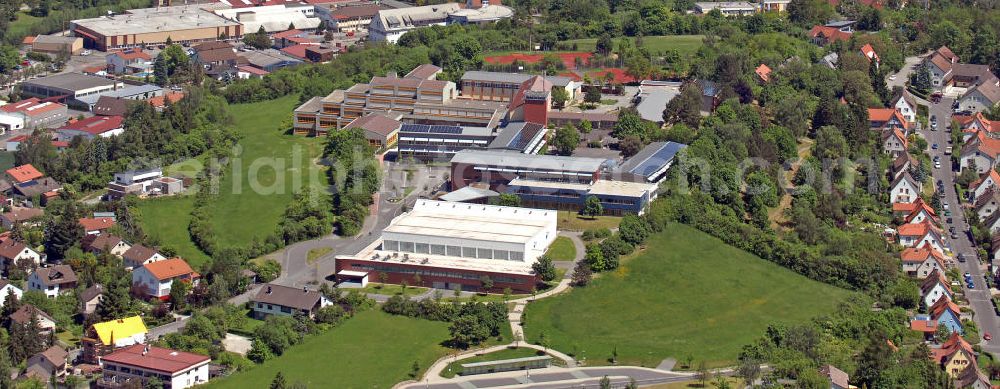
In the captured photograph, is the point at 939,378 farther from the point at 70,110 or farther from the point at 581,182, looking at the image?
the point at 70,110

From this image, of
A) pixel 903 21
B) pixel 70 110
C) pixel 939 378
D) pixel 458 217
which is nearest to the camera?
pixel 939 378

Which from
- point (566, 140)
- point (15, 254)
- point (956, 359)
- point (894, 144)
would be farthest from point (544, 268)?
point (894, 144)

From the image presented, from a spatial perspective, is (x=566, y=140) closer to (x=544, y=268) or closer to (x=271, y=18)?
(x=544, y=268)

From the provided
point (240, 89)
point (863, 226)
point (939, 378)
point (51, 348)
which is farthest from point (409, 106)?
point (939, 378)

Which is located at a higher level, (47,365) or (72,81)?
(72,81)

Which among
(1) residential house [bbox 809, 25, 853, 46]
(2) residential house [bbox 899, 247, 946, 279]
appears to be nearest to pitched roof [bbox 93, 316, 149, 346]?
(2) residential house [bbox 899, 247, 946, 279]

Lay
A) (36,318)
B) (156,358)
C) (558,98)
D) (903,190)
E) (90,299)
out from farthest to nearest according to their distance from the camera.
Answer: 1. (558,98)
2. (903,190)
3. (90,299)
4. (36,318)
5. (156,358)
